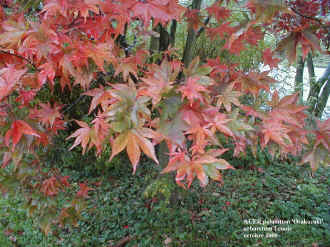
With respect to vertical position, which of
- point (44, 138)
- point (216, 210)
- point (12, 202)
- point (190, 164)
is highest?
point (190, 164)

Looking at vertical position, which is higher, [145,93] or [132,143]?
[145,93]

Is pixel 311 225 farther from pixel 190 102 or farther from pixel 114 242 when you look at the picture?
pixel 190 102

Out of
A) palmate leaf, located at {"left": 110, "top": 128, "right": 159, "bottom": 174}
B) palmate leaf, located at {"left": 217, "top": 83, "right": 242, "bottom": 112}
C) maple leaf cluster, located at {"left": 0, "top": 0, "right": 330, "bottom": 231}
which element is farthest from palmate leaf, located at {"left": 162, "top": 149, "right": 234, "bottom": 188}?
palmate leaf, located at {"left": 217, "top": 83, "right": 242, "bottom": 112}

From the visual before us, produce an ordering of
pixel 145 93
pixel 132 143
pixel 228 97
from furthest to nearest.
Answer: pixel 228 97
pixel 145 93
pixel 132 143

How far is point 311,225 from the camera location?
2.41 m

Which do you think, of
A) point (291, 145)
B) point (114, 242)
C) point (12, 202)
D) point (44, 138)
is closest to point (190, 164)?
point (291, 145)

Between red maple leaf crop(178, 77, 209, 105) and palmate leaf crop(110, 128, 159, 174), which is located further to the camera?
red maple leaf crop(178, 77, 209, 105)

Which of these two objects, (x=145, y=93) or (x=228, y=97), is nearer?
(x=145, y=93)

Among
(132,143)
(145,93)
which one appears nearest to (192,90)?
(145,93)

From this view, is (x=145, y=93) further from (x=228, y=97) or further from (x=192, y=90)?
(x=228, y=97)

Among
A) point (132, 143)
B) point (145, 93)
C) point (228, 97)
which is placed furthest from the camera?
point (228, 97)

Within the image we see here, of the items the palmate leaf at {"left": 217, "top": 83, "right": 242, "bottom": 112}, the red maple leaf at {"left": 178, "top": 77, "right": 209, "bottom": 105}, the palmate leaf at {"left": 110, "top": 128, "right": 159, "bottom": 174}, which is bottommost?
the palmate leaf at {"left": 110, "top": 128, "right": 159, "bottom": 174}

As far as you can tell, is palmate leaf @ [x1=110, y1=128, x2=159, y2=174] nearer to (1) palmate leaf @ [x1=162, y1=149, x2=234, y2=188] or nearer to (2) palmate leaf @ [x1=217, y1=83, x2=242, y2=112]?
(1) palmate leaf @ [x1=162, y1=149, x2=234, y2=188]

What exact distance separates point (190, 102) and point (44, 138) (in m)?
0.74
